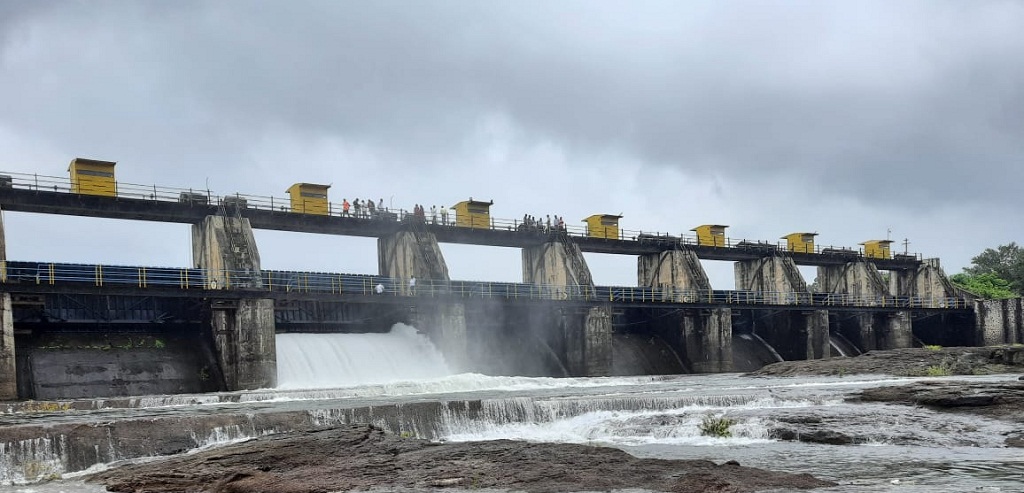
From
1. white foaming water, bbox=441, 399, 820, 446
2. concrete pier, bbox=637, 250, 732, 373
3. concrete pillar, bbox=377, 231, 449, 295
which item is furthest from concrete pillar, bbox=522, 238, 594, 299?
white foaming water, bbox=441, 399, 820, 446

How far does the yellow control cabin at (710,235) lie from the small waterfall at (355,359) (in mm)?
26590

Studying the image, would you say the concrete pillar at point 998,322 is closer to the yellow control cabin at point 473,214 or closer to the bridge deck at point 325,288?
the bridge deck at point 325,288

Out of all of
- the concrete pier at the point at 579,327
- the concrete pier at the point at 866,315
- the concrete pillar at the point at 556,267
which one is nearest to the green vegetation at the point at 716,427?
the concrete pier at the point at 579,327

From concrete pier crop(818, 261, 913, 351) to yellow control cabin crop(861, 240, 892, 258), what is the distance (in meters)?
4.31

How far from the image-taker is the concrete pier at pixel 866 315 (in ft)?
212

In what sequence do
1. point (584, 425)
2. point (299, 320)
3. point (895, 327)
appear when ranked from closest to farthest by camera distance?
1. point (584, 425)
2. point (299, 320)
3. point (895, 327)

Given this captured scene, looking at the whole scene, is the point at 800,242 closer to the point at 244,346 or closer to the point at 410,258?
the point at 410,258

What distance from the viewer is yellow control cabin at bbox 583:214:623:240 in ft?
189

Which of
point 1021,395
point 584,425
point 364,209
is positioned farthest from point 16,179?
point 1021,395

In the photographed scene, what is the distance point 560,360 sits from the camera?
4838cm

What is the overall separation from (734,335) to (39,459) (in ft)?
158

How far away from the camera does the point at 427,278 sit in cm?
4384

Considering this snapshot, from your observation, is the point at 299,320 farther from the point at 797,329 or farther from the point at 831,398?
the point at 797,329

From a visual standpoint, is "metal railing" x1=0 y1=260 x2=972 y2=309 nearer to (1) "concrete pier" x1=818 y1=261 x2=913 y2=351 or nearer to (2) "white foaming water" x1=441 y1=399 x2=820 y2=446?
(1) "concrete pier" x1=818 y1=261 x2=913 y2=351
